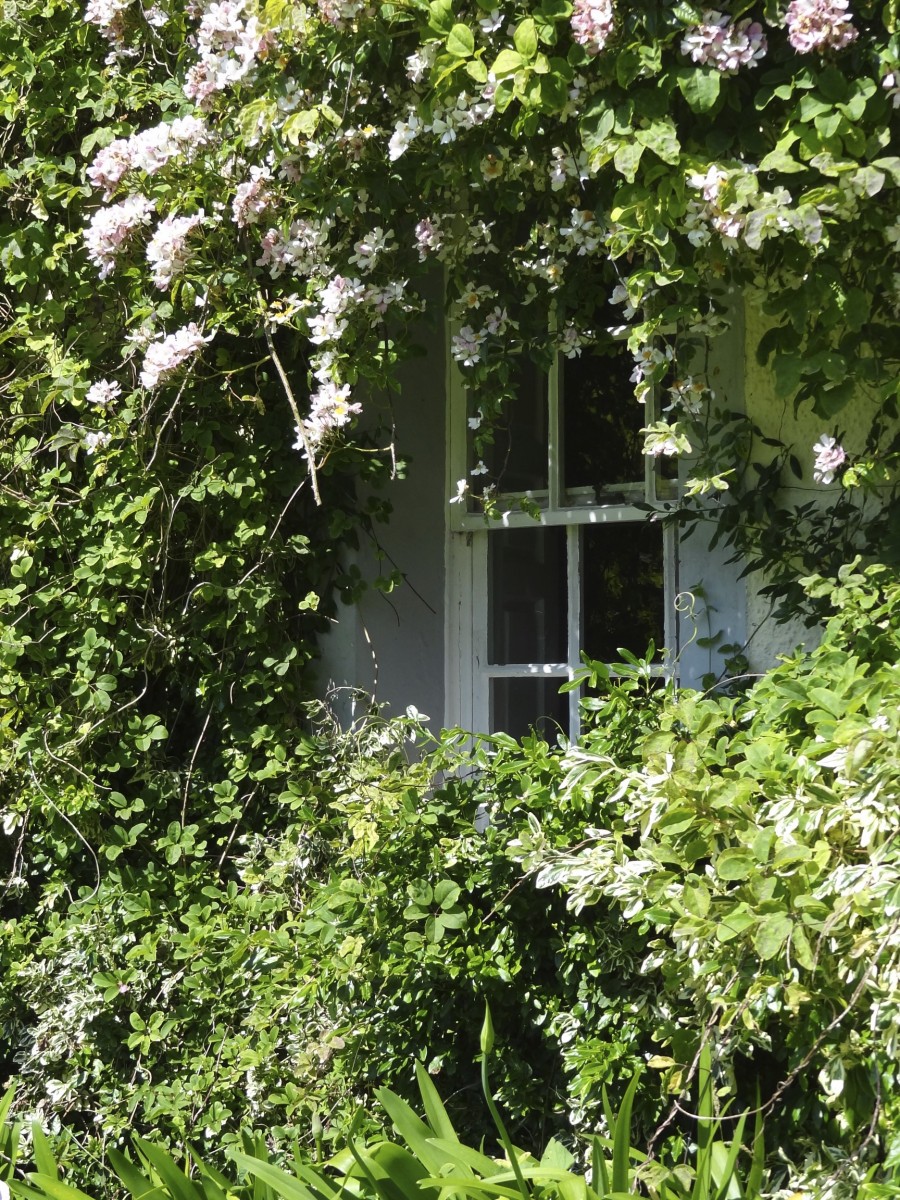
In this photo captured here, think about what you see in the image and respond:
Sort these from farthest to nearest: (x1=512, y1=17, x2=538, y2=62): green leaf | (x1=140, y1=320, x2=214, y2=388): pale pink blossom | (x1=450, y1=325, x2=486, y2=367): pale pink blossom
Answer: (x1=140, y1=320, x2=214, y2=388): pale pink blossom → (x1=450, y1=325, x2=486, y2=367): pale pink blossom → (x1=512, y1=17, x2=538, y2=62): green leaf

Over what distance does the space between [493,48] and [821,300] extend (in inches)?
33.0

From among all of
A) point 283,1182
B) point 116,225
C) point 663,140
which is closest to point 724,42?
point 663,140

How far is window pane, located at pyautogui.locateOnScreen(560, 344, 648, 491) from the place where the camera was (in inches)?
142

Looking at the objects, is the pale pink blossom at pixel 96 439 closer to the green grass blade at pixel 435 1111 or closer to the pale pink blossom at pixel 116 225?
the pale pink blossom at pixel 116 225

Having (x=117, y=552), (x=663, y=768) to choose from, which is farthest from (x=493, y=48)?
(x=117, y=552)

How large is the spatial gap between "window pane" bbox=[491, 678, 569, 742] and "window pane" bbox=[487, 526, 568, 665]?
75mm

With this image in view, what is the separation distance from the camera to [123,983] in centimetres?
326

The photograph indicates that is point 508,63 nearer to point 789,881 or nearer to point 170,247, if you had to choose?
point 170,247

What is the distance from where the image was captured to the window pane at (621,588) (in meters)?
3.53

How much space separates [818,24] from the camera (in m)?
2.25

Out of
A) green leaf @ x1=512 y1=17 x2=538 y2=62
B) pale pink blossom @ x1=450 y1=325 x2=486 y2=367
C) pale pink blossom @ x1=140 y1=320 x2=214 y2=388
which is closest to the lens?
green leaf @ x1=512 y1=17 x2=538 y2=62

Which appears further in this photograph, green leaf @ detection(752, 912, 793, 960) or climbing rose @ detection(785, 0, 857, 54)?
climbing rose @ detection(785, 0, 857, 54)

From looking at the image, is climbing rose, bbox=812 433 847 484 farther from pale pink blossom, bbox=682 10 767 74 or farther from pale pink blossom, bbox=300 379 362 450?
pale pink blossom, bbox=300 379 362 450

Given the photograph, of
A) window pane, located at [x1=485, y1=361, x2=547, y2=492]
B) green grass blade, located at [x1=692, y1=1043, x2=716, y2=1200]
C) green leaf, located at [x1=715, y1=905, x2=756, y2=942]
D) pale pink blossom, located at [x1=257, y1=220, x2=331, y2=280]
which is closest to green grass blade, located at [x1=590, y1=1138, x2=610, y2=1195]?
green grass blade, located at [x1=692, y1=1043, x2=716, y2=1200]
